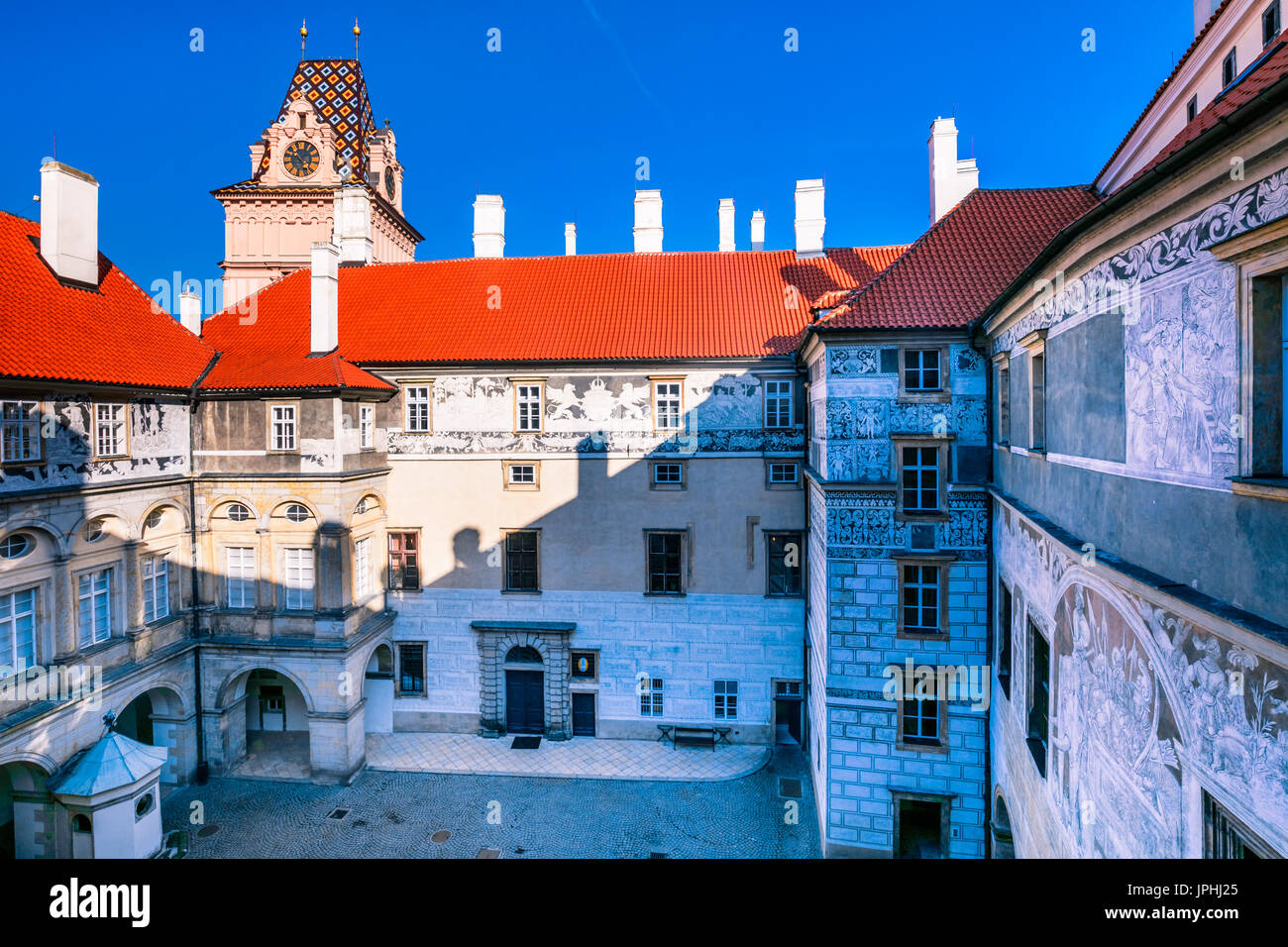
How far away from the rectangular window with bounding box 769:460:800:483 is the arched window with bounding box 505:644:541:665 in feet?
27.8

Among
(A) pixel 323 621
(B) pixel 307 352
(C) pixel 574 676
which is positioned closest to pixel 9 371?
(B) pixel 307 352

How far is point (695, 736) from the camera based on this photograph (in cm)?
1895

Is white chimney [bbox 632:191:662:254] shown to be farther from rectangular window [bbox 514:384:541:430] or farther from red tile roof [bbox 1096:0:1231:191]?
red tile roof [bbox 1096:0:1231:191]

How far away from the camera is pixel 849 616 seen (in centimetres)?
1372

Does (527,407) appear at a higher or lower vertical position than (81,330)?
lower

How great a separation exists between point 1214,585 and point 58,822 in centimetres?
1939

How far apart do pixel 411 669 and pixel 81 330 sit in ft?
38.9

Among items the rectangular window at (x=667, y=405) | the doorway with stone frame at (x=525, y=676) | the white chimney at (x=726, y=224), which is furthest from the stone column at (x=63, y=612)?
the white chimney at (x=726, y=224)

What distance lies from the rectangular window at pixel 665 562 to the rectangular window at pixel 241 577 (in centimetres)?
1062

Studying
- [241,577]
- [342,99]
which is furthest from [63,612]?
[342,99]

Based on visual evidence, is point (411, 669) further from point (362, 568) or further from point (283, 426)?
point (283, 426)

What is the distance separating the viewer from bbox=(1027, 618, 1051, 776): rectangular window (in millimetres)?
9539
